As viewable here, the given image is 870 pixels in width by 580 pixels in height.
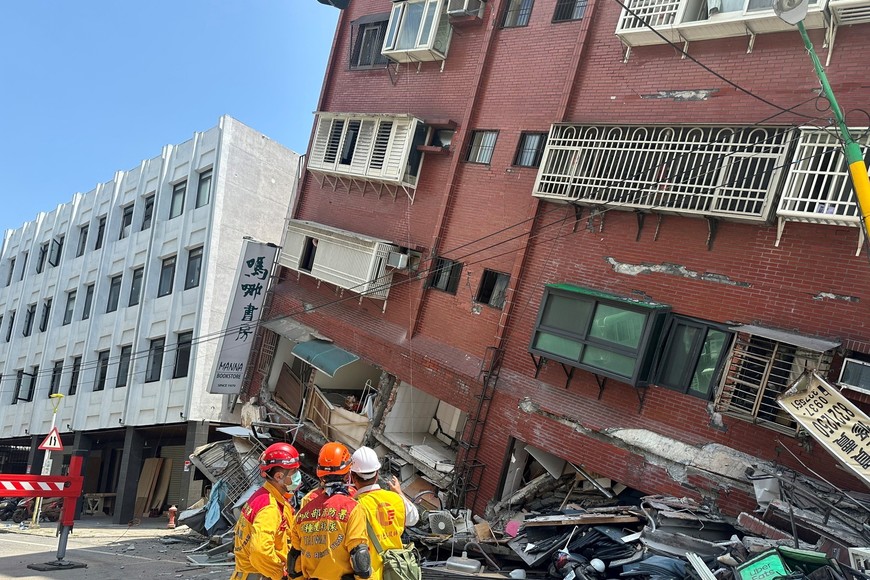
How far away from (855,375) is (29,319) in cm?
3226

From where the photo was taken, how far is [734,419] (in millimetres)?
10523

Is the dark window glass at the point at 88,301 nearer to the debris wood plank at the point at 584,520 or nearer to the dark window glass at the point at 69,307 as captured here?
the dark window glass at the point at 69,307

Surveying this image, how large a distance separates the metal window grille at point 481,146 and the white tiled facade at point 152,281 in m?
10.2

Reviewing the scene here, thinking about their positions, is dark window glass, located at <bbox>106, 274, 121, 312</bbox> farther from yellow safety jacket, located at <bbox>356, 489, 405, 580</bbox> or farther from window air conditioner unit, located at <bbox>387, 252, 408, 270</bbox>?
yellow safety jacket, located at <bbox>356, 489, 405, 580</bbox>

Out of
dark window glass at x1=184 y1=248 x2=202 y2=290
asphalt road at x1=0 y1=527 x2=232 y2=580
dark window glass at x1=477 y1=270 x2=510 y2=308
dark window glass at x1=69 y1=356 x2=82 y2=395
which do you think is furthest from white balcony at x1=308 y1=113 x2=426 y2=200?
dark window glass at x1=69 y1=356 x2=82 y2=395

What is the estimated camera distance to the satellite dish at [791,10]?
7324 millimetres

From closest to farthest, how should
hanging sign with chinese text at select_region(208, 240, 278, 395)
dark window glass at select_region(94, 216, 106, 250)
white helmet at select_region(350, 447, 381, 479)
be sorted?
white helmet at select_region(350, 447, 381, 479) < hanging sign with chinese text at select_region(208, 240, 278, 395) < dark window glass at select_region(94, 216, 106, 250)

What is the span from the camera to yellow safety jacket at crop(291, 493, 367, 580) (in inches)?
212

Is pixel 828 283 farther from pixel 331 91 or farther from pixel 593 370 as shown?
pixel 331 91

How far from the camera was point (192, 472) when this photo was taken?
65.9ft

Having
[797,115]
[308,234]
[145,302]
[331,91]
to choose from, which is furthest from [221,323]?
[797,115]

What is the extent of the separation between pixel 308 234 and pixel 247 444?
5.18 metres

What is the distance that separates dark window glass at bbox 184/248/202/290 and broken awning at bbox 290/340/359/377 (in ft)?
23.1

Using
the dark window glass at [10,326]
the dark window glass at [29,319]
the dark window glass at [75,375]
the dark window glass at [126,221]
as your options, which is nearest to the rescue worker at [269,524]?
the dark window glass at [126,221]
